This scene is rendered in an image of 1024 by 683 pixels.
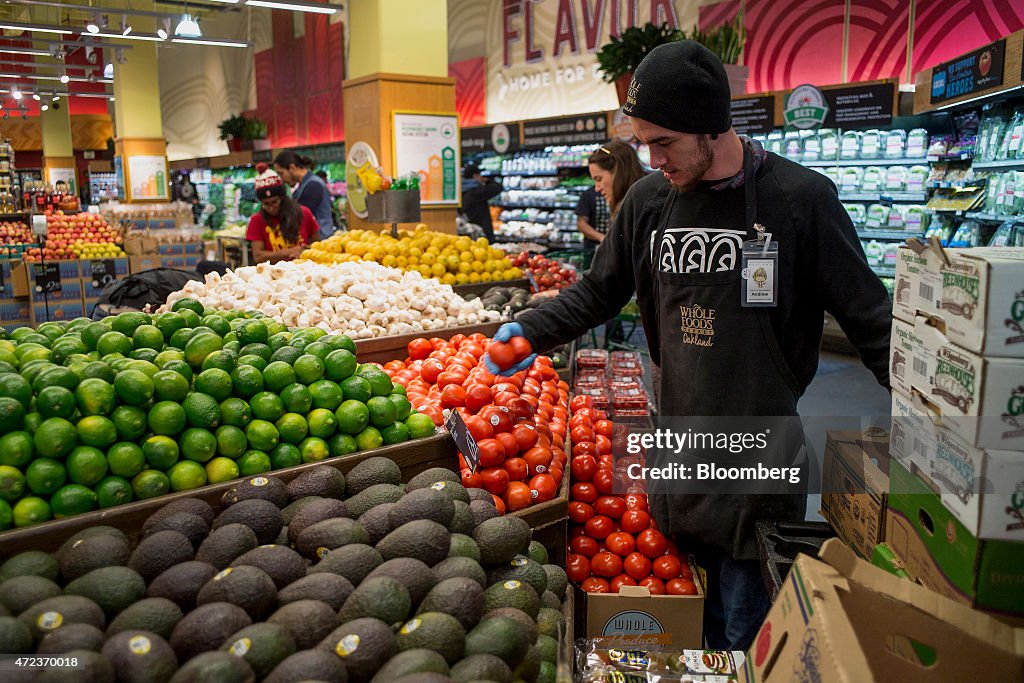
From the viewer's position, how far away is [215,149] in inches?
846

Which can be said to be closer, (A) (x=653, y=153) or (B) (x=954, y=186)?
(A) (x=653, y=153)

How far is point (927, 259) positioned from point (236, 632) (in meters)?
1.36

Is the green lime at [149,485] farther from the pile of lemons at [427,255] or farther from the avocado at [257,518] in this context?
the pile of lemons at [427,255]

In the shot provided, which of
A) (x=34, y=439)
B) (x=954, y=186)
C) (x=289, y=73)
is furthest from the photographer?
(x=289, y=73)

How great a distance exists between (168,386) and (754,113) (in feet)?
25.1

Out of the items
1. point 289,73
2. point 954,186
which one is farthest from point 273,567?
point 289,73

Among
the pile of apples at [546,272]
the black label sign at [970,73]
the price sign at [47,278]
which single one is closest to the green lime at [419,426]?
the pile of apples at [546,272]

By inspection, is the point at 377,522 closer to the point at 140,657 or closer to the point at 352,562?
the point at 352,562

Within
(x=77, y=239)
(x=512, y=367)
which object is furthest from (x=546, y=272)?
(x=77, y=239)

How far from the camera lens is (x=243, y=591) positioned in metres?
1.32

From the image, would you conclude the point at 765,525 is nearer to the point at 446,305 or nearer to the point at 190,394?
the point at 190,394

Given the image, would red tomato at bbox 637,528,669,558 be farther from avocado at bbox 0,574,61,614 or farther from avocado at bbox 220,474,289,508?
avocado at bbox 0,574,61,614

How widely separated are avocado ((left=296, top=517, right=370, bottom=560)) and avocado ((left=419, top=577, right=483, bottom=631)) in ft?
0.73

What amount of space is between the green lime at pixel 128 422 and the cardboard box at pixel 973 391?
168 centimetres
